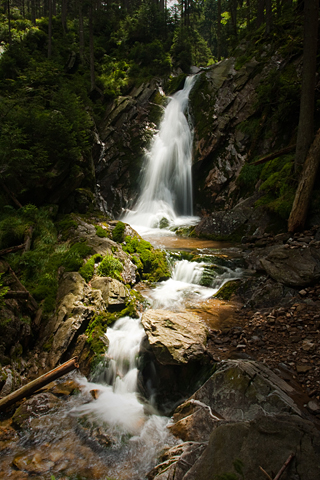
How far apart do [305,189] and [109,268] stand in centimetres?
709

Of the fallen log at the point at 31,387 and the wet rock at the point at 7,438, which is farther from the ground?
the fallen log at the point at 31,387

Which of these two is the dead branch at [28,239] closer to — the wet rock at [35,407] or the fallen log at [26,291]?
the fallen log at [26,291]

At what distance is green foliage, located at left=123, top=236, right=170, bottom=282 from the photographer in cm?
907

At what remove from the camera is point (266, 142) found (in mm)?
14703

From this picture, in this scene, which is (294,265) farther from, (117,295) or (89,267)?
(89,267)

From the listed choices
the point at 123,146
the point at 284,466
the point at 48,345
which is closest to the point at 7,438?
the point at 48,345

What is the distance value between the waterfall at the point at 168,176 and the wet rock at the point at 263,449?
15.0 meters

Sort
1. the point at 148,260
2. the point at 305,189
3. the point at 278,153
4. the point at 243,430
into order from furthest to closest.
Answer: the point at 278,153, the point at 148,260, the point at 305,189, the point at 243,430

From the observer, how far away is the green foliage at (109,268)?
7.70 m

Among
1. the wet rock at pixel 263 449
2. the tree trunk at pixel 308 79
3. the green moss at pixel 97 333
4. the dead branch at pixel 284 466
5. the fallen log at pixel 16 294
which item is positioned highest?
the tree trunk at pixel 308 79

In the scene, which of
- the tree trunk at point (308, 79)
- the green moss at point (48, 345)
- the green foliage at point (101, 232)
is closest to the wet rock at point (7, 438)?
the green moss at point (48, 345)

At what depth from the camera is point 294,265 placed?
6.52m

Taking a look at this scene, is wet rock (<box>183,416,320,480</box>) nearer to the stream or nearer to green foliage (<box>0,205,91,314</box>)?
the stream

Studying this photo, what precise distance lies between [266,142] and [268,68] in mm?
5364
